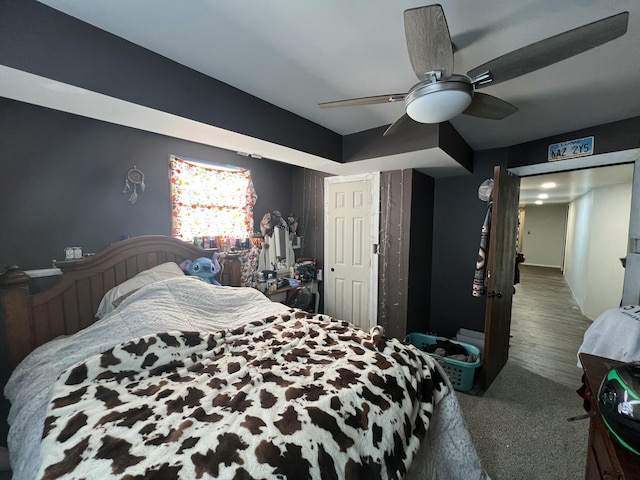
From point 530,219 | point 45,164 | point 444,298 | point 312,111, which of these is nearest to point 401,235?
point 444,298

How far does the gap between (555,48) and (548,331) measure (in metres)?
3.95

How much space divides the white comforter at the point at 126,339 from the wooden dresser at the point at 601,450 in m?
0.50

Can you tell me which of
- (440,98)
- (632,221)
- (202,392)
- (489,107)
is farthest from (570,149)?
(202,392)

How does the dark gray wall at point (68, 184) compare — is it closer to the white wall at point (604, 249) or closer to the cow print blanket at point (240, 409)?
the cow print blanket at point (240, 409)

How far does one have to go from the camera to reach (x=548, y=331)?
3.52 meters

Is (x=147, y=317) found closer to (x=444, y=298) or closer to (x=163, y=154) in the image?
(x=163, y=154)

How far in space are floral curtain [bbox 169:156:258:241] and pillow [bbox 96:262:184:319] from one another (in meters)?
0.55

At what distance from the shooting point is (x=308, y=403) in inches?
40.9

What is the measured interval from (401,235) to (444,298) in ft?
3.96

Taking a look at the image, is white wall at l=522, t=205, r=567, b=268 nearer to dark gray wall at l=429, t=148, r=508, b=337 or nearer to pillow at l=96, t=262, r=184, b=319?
dark gray wall at l=429, t=148, r=508, b=337

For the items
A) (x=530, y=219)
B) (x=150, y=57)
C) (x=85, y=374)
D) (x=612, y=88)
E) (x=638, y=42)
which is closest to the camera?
(x=85, y=374)

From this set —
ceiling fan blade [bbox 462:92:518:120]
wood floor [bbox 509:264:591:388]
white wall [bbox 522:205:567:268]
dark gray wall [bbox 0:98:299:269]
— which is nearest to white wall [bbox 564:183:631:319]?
wood floor [bbox 509:264:591:388]

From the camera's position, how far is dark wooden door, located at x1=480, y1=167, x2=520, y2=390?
2199 millimetres

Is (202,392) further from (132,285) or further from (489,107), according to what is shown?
(489,107)
